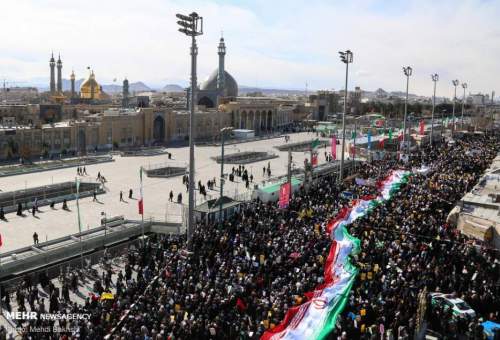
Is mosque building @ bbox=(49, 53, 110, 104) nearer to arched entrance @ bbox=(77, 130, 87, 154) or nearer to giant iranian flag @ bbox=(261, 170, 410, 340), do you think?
arched entrance @ bbox=(77, 130, 87, 154)

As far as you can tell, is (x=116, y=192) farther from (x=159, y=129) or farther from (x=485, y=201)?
(x=159, y=129)

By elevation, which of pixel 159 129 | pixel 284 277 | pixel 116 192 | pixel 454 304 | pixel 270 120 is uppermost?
pixel 270 120

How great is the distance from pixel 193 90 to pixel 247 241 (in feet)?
17.0

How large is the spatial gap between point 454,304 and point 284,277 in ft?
14.6

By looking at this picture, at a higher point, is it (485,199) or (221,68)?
(221,68)

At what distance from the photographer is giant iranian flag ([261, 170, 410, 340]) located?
10.6 meters

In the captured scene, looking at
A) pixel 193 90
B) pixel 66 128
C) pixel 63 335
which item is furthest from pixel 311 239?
pixel 66 128

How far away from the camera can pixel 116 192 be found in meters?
28.4

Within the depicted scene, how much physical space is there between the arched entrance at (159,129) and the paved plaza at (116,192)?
7636mm

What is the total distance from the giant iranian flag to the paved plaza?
28.0ft

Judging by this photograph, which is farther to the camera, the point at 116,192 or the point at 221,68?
the point at 221,68

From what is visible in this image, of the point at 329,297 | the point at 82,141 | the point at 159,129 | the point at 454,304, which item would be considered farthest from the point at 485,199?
the point at 159,129

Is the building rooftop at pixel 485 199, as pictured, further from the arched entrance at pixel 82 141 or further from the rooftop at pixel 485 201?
the arched entrance at pixel 82 141

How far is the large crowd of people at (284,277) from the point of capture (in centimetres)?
1092
